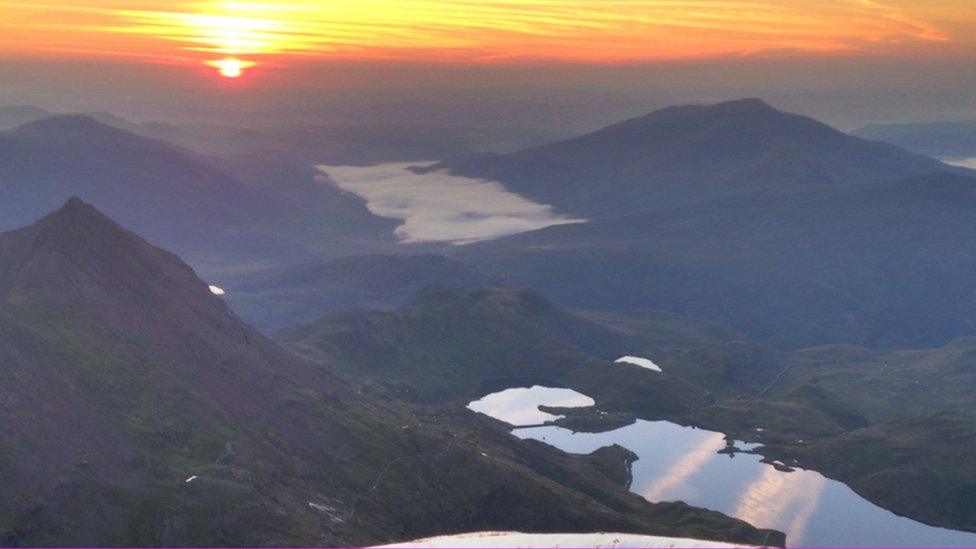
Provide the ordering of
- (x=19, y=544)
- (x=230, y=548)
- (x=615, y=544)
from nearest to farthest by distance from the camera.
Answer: (x=615, y=544) < (x=19, y=544) < (x=230, y=548)

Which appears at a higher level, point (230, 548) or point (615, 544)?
point (615, 544)

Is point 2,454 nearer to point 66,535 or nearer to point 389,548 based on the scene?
point 66,535

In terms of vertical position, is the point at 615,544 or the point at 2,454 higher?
the point at 615,544

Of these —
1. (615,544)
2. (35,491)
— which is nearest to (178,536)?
(35,491)

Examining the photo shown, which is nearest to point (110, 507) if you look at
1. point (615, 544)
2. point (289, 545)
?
point (289, 545)

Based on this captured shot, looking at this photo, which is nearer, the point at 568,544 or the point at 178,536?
the point at 568,544

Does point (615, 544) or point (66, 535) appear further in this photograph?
point (66, 535)

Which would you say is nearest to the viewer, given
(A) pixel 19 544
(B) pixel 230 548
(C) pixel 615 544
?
(C) pixel 615 544

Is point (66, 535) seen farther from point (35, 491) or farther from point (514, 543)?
point (514, 543)

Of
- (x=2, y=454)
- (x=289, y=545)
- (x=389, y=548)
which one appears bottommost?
(x=289, y=545)
